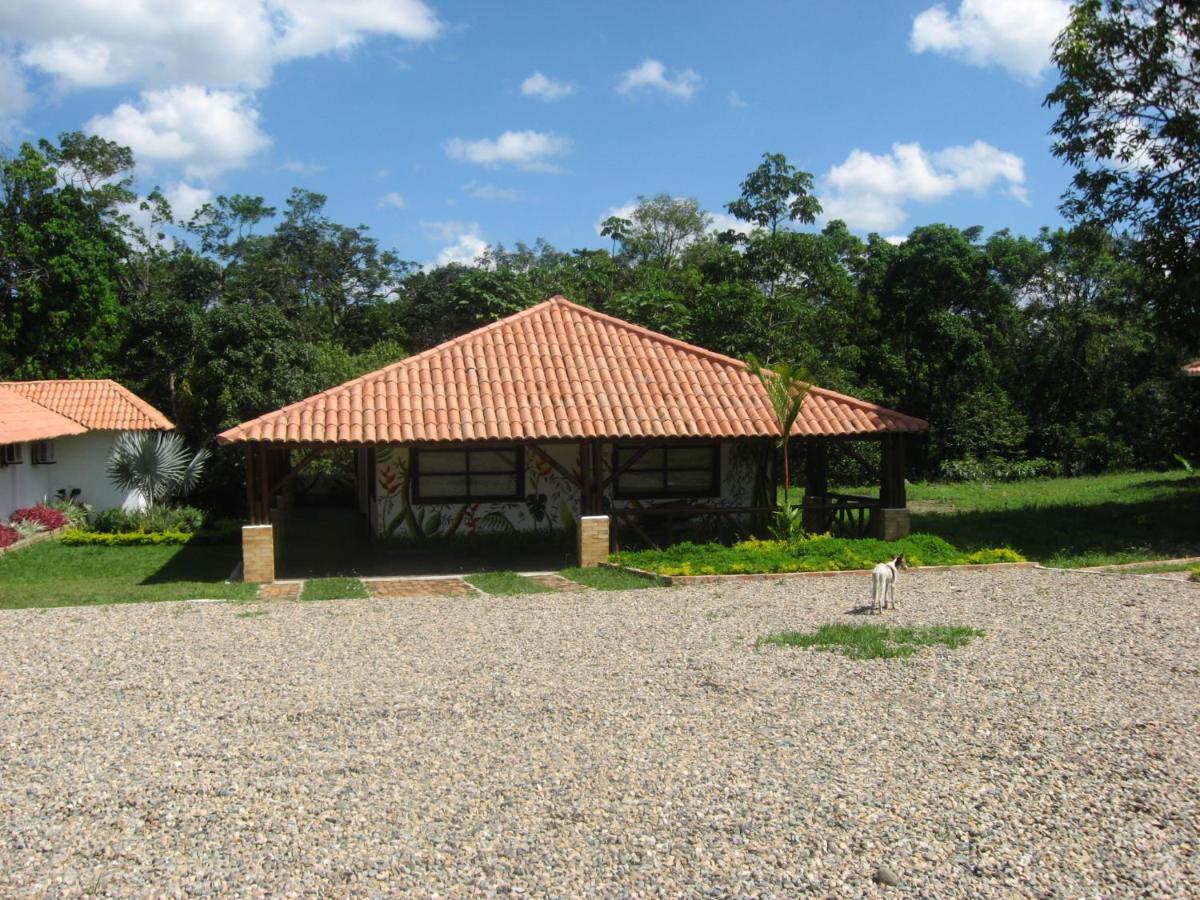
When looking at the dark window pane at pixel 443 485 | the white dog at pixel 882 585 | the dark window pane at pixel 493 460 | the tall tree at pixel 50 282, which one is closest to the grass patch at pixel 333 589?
the dark window pane at pixel 443 485

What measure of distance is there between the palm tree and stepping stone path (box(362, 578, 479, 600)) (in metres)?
5.53

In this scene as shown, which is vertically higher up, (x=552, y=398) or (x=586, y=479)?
(x=552, y=398)

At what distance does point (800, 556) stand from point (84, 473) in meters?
20.4

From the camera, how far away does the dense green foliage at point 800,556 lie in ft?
49.4

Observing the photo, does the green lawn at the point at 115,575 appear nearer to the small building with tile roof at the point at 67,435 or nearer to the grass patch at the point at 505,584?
the small building with tile roof at the point at 67,435

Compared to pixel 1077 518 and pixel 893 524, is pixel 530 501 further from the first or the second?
pixel 1077 518

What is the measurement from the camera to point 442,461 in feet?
62.1

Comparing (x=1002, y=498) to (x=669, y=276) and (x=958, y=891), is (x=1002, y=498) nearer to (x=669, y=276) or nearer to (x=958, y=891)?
(x=669, y=276)

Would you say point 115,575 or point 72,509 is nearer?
point 115,575

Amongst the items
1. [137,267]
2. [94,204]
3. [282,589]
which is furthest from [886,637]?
[137,267]

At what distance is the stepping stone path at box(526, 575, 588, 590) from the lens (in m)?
14.6

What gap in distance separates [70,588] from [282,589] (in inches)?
144

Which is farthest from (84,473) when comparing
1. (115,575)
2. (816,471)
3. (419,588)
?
(816,471)

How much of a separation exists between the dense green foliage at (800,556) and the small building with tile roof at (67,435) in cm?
1512
